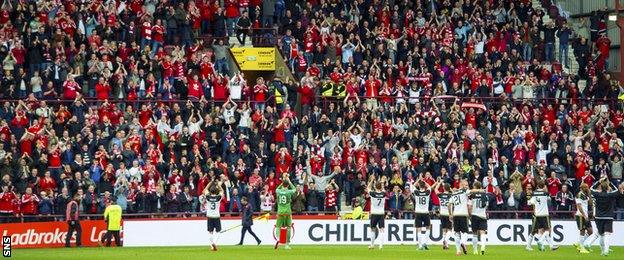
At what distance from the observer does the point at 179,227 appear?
47.3m

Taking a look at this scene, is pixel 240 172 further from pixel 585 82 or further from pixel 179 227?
pixel 585 82

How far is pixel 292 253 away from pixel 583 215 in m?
8.96

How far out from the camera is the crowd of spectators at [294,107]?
160 feet

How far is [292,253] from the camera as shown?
4144cm

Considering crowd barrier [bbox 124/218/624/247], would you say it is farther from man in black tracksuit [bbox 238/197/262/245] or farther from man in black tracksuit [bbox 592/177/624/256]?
man in black tracksuit [bbox 592/177/624/256]

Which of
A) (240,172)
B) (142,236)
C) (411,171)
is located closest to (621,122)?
(411,171)

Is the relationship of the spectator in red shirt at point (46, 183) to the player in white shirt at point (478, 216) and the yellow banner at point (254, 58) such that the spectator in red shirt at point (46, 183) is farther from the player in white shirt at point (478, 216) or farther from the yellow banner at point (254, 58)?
the player in white shirt at point (478, 216)

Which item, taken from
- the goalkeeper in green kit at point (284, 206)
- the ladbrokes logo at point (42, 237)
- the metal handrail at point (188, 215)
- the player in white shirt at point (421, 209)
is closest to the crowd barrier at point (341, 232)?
the metal handrail at point (188, 215)

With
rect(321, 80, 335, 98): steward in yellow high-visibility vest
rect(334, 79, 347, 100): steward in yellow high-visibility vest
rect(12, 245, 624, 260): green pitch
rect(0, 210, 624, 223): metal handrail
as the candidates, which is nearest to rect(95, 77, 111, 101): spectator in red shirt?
rect(0, 210, 624, 223): metal handrail

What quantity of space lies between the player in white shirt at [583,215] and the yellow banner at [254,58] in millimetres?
17484

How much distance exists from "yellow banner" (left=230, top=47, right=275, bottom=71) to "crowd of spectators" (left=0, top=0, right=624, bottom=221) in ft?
2.14

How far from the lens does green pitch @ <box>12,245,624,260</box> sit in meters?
39.6

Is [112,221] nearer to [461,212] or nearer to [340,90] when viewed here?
[461,212]

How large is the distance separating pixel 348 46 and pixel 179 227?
12.7m
